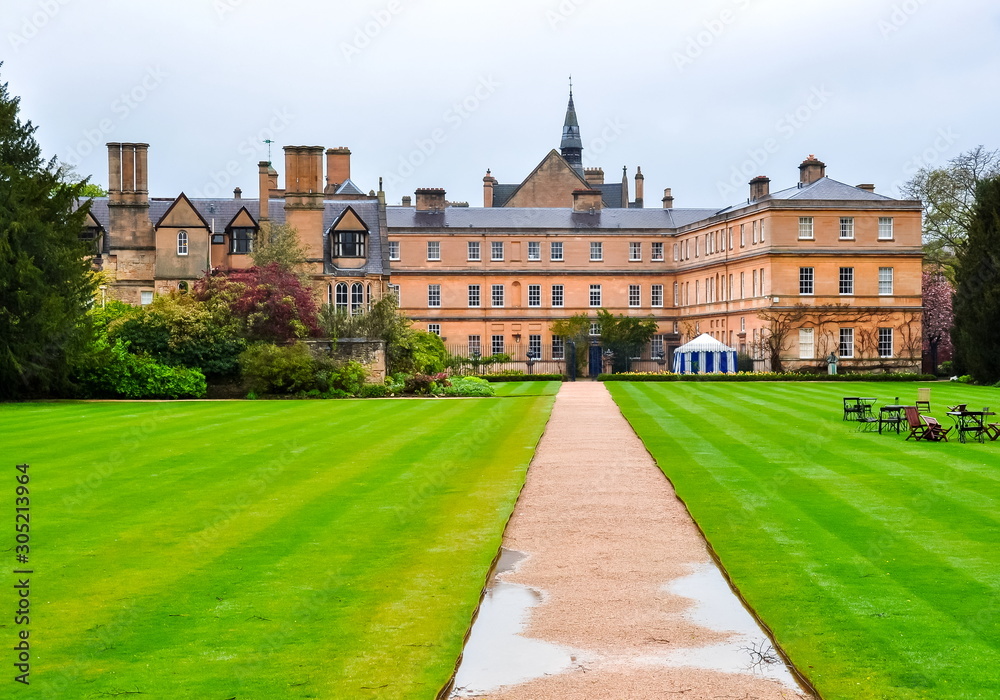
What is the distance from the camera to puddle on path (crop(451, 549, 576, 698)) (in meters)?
7.21

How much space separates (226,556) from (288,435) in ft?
35.0

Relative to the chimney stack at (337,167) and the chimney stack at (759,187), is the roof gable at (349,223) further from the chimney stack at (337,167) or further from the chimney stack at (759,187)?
the chimney stack at (759,187)

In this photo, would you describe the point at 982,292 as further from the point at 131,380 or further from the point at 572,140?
the point at 572,140

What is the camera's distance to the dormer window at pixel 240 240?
56.3 m

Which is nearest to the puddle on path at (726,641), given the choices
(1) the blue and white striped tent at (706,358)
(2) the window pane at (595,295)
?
(1) the blue and white striped tent at (706,358)

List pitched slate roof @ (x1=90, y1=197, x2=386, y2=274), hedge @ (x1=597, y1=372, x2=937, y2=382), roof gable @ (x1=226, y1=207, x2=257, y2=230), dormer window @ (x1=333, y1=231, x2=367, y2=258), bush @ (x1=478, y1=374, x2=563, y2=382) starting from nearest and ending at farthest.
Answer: hedge @ (x1=597, y1=372, x2=937, y2=382), bush @ (x1=478, y1=374, x2=563, y2=382), roof gable @ (x1=226, y1=207, x2=257, y2=230), dormer window @ (x1=333, y1=231, x2=367, y2=258), pitched slate roof @ (x1=90, y1=197, x2=386, y2=274)

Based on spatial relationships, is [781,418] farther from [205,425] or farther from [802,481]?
[205,425]

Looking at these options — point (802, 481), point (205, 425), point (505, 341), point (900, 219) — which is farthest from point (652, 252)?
point (802, 481)

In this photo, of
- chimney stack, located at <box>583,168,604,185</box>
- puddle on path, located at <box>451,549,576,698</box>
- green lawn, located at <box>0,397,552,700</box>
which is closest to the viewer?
puddle on path, located at <box>451,549,576,698</box>

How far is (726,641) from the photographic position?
7.97 m

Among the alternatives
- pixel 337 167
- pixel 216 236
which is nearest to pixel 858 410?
pixel 216 236

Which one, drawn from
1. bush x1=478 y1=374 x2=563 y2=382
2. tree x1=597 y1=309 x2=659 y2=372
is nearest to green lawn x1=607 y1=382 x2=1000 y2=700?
bush x1=478 y1=374 x2=563 y2=382

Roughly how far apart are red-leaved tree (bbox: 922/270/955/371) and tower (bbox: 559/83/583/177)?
46.3 meters

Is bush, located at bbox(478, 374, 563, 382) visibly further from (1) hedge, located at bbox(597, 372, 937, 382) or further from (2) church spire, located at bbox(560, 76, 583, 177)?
(2) church spire, located at bbox(560, 76, 583, 177)
